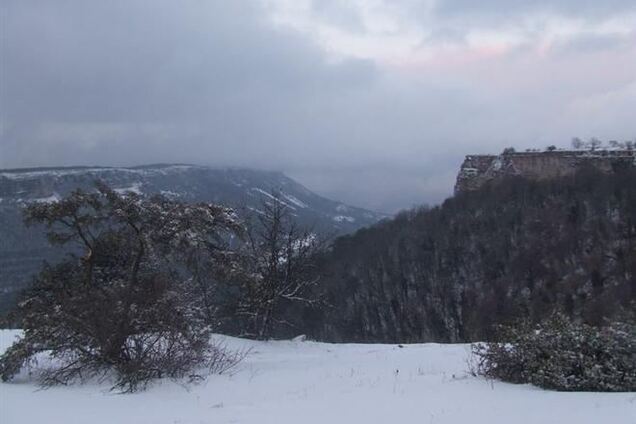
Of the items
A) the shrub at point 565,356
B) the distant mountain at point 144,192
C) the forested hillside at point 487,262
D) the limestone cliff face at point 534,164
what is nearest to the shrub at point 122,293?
the distant mountain at point 144,192

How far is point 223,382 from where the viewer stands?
10.7 meters

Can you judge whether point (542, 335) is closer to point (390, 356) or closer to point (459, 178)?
point (390, 356)

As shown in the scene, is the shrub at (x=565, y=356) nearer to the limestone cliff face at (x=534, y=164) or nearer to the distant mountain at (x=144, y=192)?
the distant mountain at (x=144, y=192)

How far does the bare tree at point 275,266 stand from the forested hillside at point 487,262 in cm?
3624

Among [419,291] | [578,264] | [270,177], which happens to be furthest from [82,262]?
[270,177]

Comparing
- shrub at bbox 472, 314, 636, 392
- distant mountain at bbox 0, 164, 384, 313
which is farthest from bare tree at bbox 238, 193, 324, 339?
shrub at bbox 472, 314, 636, 392

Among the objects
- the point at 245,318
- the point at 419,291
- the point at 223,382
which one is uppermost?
the point at 223,382

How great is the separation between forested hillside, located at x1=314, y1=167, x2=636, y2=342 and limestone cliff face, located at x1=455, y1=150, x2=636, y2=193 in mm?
2933

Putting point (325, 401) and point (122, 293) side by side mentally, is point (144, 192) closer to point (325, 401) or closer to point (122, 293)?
point (122, 293)

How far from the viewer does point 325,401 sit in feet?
27.8

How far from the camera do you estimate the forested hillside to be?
63.3 meters

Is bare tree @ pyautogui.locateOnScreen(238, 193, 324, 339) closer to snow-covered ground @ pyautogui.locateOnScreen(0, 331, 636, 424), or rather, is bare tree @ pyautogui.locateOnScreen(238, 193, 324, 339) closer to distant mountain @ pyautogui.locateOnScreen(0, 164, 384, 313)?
distant mountain @ pyautogui.locateOnScreen(0, 164, 384, 313)

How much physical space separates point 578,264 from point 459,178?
3160cm

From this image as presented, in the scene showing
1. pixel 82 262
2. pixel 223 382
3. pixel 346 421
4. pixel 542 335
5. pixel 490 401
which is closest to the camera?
pixel 346 421
